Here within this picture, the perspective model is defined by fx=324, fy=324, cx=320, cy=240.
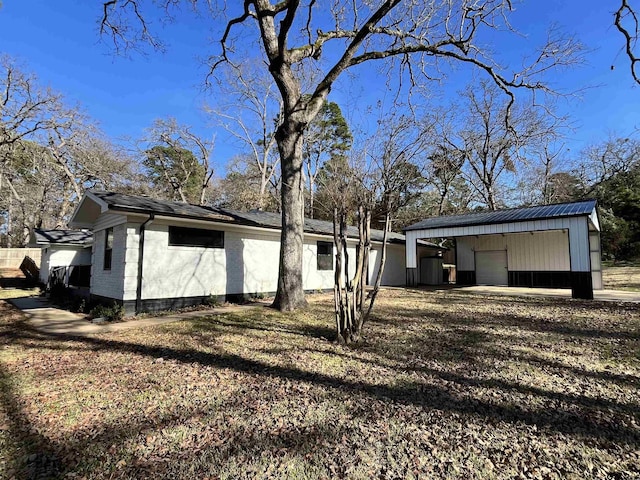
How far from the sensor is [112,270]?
8.82m

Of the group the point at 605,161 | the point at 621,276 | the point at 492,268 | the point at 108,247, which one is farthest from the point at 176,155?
the point at 605,161

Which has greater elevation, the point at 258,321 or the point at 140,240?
the point at 140,240

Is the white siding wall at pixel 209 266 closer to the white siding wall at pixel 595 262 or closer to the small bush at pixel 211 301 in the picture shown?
the small bush at pixel 211 301

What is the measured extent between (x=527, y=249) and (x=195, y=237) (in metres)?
15.4

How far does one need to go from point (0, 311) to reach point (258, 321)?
778 cm

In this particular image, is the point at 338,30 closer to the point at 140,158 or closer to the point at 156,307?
the point at 156,307

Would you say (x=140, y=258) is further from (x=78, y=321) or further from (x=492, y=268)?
(x=492, y=268)

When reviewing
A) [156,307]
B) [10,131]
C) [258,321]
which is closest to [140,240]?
[156,307]

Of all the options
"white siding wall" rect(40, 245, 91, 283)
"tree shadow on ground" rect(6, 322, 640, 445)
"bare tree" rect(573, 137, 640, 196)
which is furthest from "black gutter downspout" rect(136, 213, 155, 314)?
"bare tree" rect(573, 137, 640, 196)

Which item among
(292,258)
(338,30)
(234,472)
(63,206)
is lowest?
(234,472)

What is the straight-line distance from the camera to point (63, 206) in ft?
82.8

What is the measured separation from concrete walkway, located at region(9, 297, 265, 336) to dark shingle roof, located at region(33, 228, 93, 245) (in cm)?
634

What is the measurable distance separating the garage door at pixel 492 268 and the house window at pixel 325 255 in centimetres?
885

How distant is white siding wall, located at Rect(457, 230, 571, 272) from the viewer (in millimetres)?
15141
